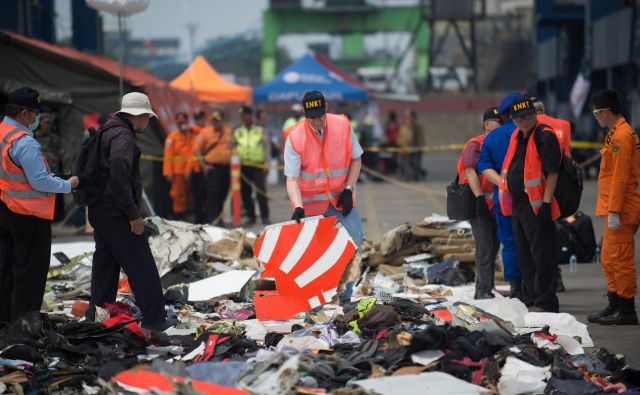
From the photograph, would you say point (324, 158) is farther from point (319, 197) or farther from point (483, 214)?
point (483, 214)

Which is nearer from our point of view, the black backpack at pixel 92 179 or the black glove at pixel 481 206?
the black backpack at pixel 92 179

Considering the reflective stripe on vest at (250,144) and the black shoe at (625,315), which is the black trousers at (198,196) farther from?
the black shoe at (625,315)

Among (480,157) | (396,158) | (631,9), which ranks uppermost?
(631,9)

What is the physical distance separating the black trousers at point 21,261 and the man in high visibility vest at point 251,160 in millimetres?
10893

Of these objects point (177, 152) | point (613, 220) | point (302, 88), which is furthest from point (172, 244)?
point (302, 88)

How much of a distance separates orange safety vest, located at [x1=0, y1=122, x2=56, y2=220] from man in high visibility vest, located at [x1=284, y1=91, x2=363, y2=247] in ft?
7.40

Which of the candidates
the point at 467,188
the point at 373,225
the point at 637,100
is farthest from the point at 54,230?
the point at 637,100

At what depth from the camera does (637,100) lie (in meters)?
28.6

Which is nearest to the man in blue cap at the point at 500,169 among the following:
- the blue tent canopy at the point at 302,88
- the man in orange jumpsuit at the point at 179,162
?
the man in orange jumpsuit at the point at 179,162

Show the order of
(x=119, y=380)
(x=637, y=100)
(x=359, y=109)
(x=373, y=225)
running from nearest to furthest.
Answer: (x=119, y=380), (x=373, y=225), (x=637, y=100), (x=359, y=109)

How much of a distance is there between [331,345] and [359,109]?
27.8 metres

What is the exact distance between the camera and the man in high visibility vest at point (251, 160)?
2020 cm

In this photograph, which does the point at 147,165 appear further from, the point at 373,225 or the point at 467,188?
the point at 467,188

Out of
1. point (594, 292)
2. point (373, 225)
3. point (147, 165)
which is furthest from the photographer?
point (147, 165)
